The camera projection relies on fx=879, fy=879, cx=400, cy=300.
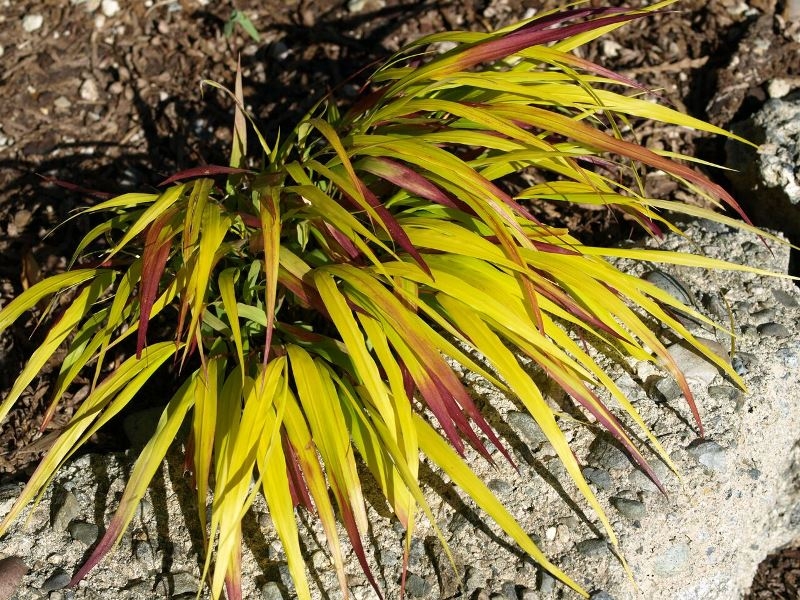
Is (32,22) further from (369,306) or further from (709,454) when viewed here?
(709,454)

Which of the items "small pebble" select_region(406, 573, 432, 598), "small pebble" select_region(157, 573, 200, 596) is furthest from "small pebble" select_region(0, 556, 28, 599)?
"small pebble" select_region(406, 573, 432, 598)

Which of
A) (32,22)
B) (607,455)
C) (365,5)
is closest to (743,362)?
(607,455)

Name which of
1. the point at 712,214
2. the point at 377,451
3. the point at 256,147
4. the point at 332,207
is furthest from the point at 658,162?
the point at 256,147

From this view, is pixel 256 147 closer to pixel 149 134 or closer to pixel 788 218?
pixel 149 134

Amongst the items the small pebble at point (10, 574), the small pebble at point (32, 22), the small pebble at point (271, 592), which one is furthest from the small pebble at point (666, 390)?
the small pebble at point (32, 22)

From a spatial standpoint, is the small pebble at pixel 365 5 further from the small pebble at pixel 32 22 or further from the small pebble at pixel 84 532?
the small pebble at pixel 84 532

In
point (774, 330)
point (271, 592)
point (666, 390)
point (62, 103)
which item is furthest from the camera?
point (62, 103)

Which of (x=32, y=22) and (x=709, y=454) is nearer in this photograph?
(x=709, y=454)
